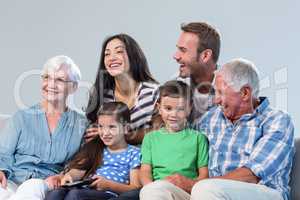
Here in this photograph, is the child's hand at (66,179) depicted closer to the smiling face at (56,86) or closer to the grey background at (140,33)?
the smiling face at (56,86)

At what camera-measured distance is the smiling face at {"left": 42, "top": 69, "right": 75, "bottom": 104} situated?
2.65 m

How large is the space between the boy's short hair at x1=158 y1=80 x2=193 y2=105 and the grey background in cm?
80

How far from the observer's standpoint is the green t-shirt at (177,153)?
7.84ft

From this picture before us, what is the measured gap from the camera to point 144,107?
8.83 feet

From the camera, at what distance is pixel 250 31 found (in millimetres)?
3377

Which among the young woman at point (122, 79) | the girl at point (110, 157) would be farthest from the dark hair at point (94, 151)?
the young woman at point (122, 79)

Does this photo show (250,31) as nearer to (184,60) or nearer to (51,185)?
(184,60)

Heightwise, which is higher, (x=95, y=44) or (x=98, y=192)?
(x=95, y=44)

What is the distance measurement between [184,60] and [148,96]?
0.30m

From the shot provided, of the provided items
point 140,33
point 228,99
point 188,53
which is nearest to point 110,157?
point 228,99

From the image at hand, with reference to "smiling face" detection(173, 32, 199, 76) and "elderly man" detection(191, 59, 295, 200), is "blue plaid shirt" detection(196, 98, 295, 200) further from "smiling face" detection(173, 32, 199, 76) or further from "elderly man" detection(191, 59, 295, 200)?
"smiling face" detection(173, 32, 199, 76)

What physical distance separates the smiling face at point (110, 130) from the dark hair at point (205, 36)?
0.62 meters

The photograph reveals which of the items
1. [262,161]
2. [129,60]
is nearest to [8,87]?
[129,60]

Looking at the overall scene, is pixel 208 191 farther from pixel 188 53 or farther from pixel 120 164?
pixel 188 53
